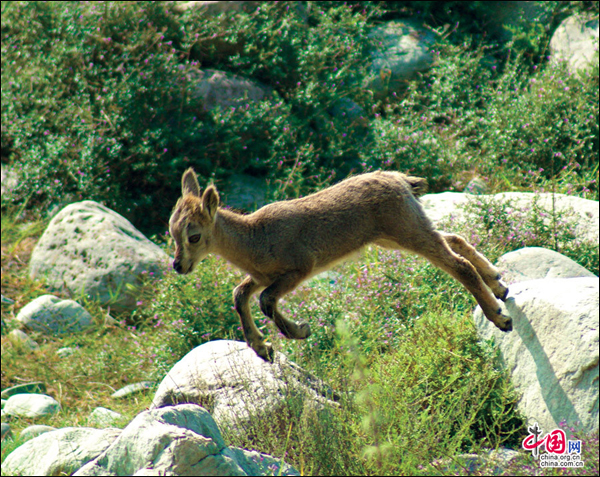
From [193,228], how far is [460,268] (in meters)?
2.55

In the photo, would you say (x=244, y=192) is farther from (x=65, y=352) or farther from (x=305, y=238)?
(x=305, y=238)

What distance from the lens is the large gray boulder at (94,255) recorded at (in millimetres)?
9625

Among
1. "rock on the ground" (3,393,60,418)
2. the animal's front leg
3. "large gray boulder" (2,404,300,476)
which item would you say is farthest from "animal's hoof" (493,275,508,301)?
"rock on the ground" (3,393,60,418)

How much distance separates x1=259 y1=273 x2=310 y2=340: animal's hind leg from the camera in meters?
5.58

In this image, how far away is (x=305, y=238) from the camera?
5973mm

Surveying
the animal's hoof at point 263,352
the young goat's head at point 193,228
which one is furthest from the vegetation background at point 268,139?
the young goat's head at point 193,228

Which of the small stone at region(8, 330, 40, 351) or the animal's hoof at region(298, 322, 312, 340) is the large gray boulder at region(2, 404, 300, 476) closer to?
the animal's hoof at region(298, 322, 312, 340)

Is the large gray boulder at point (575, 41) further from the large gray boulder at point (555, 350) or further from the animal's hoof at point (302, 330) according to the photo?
the animal's hoof at point (302, 330)

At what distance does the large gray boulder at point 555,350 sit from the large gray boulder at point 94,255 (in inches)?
214

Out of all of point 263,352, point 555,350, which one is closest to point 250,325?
point 263,352

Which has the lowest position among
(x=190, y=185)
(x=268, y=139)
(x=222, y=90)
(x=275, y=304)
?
(x=268, y=139)

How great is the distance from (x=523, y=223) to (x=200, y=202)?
4.30m

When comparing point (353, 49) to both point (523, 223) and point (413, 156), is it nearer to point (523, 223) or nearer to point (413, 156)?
point (413, 156)

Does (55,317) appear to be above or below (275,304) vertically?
below
